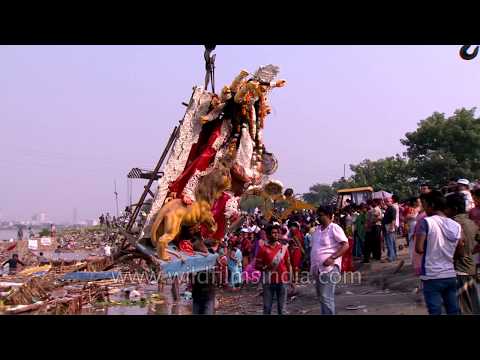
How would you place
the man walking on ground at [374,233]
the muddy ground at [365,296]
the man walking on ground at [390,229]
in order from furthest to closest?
the man walking on ground at [374,233], the man walking on ground at [390,229], the muddy ground at [365,296]

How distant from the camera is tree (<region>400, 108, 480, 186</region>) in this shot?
2697 cm

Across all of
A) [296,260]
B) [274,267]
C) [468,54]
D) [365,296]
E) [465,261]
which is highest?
[468,54]

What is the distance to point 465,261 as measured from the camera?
5613 millimetres

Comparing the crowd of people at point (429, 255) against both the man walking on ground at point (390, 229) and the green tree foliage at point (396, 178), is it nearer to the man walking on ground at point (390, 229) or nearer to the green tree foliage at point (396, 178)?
the man walking on ground at point (390, 229)

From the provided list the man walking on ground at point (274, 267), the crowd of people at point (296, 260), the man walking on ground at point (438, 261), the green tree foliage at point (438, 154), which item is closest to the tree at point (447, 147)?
the green tree foliage at point (438, 154)

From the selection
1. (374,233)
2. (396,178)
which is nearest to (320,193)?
(396,178)

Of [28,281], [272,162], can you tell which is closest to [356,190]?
[272,162]

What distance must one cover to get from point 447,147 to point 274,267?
2340 centimetres

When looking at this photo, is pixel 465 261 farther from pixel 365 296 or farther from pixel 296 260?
pixel 296 260

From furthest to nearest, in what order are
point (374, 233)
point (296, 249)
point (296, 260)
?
1. point (374, 233)
2. point (296, 249)
3. point (296, 260)

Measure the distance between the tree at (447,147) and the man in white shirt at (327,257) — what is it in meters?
22.0

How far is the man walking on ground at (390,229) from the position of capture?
1231 centimetres

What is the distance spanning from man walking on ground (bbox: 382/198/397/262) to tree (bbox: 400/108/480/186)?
586 inches
